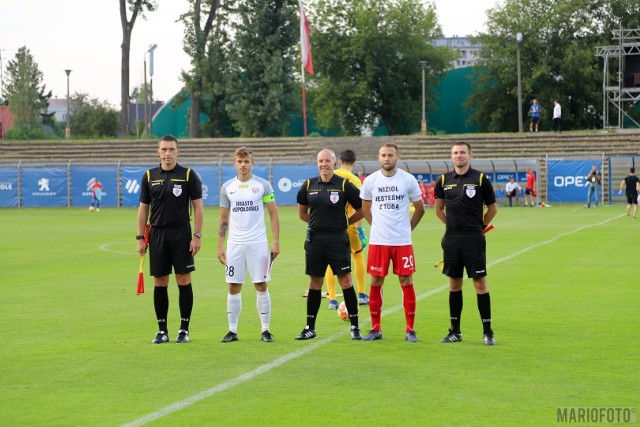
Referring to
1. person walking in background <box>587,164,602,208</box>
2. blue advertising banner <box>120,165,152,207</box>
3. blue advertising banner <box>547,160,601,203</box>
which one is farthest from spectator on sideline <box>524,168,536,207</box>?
blue advertising banner <box>120,165,152,207</box>

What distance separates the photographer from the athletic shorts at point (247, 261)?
36.0 ft

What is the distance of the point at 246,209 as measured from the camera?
11.0 m

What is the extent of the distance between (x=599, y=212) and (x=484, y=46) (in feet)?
131

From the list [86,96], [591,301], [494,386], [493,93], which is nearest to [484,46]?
[493,93]

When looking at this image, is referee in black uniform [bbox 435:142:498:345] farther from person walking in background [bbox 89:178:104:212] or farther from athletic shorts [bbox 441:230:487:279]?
person walking in background [bbox 89:178:104:212]

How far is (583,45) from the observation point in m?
77.9

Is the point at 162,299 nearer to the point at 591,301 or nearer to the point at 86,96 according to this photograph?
the point at 591,301

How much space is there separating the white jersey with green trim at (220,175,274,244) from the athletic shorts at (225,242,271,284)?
0.21 feet

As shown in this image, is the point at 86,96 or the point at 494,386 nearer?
the point at 494,386

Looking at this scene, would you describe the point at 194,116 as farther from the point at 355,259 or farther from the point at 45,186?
the point at 355,259

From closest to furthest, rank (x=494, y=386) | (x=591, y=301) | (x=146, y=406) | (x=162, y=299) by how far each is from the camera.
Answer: (x=146, y=406)
(x=494, y=386)
(x=162, y=299)
(x=591, y=301)

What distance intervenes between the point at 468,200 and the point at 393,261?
102 centimetres

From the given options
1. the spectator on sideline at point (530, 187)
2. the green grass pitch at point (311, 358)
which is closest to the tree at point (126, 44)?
the spectator on sideline at point (530, 187)

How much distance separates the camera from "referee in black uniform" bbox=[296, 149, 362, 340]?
1112 cm
